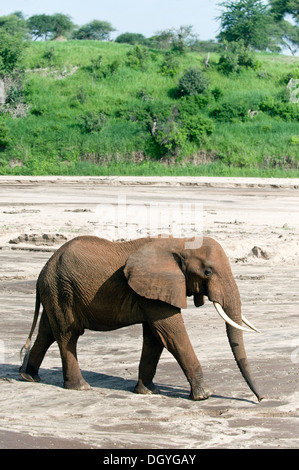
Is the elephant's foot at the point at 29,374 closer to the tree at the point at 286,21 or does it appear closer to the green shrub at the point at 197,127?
the green shrub at the point at 197,127

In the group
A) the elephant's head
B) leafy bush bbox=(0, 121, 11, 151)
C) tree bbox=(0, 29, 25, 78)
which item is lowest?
leafy bush bbox=(0, 121, 11, 151)

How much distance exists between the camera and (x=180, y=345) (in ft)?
22.6

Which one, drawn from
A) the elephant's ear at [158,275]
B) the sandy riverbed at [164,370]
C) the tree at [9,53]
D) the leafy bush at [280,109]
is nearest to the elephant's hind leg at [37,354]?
the sandy riverbed at [164,370]

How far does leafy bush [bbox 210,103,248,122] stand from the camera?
45.3 m

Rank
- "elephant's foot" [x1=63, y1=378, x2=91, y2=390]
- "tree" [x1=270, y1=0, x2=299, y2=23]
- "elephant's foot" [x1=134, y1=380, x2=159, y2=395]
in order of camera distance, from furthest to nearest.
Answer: "tree" [x1=270, y1=0, x2=299, y2=23]
"elephant's foot" [x1=63, y1=378, x2=91, y2=390]
"elephant's foot" [x1=134, y1=380, x2=159, y2=395]

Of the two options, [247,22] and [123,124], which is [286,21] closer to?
[247,22]

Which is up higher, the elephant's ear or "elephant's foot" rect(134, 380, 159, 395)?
the elephant's ear

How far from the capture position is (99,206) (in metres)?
24.0

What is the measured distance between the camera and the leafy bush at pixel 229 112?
45.3 m

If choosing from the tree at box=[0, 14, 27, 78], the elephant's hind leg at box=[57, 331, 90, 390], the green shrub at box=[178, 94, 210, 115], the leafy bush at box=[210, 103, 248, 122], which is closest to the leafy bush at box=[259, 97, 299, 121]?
the leafy bush at box=[210, 103, 248, 122]

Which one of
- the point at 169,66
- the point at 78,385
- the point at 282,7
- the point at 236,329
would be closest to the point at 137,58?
the point at 169,66

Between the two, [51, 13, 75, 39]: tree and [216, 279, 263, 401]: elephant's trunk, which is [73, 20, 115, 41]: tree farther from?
[216, 279, 263, 401]: elephant's trunk

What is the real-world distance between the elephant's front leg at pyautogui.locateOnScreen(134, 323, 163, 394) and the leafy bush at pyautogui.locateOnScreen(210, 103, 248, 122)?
127 ft

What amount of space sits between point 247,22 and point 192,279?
2394 inches
